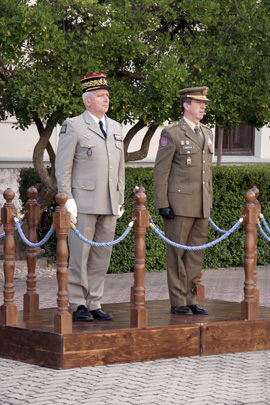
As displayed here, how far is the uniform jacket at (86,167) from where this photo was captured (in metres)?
8.03

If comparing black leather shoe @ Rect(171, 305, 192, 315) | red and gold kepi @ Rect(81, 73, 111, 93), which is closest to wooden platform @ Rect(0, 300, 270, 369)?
black leather shoe @ Rect(171, 305, 192, 315)

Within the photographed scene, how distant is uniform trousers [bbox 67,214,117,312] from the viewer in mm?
8070

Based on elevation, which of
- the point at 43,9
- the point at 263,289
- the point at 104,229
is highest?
the point at 43,9

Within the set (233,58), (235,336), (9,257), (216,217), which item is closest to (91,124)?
(9,257)

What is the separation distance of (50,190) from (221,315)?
5.37m

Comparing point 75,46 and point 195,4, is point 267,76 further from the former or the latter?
point 75,46

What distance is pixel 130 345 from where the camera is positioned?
306 inches

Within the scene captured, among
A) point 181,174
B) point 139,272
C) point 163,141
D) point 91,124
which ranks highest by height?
point 91,124

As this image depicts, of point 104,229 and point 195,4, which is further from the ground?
point 195,4

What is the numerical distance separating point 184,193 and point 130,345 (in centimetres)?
154

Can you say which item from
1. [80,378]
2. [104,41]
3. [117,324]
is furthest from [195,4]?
[80,378]

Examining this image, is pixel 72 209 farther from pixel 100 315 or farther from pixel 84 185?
pixel 100 315

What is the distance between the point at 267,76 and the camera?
1273cm

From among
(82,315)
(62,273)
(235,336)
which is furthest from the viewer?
(235,336)
